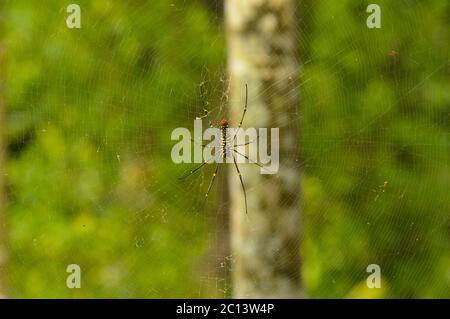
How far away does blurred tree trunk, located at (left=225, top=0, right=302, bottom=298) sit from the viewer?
4.07 metres

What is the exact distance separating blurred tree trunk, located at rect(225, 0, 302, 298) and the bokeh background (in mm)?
924

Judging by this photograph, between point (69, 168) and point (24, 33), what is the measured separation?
4.04ft

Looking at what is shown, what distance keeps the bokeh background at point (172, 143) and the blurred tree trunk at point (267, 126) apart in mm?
924

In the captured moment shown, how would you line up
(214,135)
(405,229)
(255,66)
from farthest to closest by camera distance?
1. (405,229)
2. (214,135)
3. (255,66)

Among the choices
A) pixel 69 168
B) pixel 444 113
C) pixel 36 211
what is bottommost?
pixel 36 211

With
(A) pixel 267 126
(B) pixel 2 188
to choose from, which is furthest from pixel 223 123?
(B) pixel 2 188

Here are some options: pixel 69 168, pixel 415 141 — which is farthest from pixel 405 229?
pixel 69 168

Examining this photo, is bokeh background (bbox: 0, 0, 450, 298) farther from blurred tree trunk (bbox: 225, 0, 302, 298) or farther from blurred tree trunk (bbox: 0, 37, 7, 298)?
blurred tree trunk (bbox: 225, 0, 302, 298)

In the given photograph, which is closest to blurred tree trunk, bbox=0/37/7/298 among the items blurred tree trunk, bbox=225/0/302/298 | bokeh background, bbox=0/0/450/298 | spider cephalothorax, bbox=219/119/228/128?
bokeh background, bbox=0/0/450/298

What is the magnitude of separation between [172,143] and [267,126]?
157 cm

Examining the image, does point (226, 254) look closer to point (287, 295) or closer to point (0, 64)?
point (287, 295)

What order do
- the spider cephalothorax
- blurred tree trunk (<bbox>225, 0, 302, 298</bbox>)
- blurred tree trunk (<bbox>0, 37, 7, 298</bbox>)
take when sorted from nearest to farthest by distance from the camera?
blurred tree trunk (<bbox>225, 0, 302, 298</bbox>)
the spider cephalothorax
blurred tree trunk (<bbox>0, 37, 7, 298</bbox>)

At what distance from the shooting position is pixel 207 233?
5.82 m

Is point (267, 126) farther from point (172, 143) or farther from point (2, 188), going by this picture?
point (2, 188)
